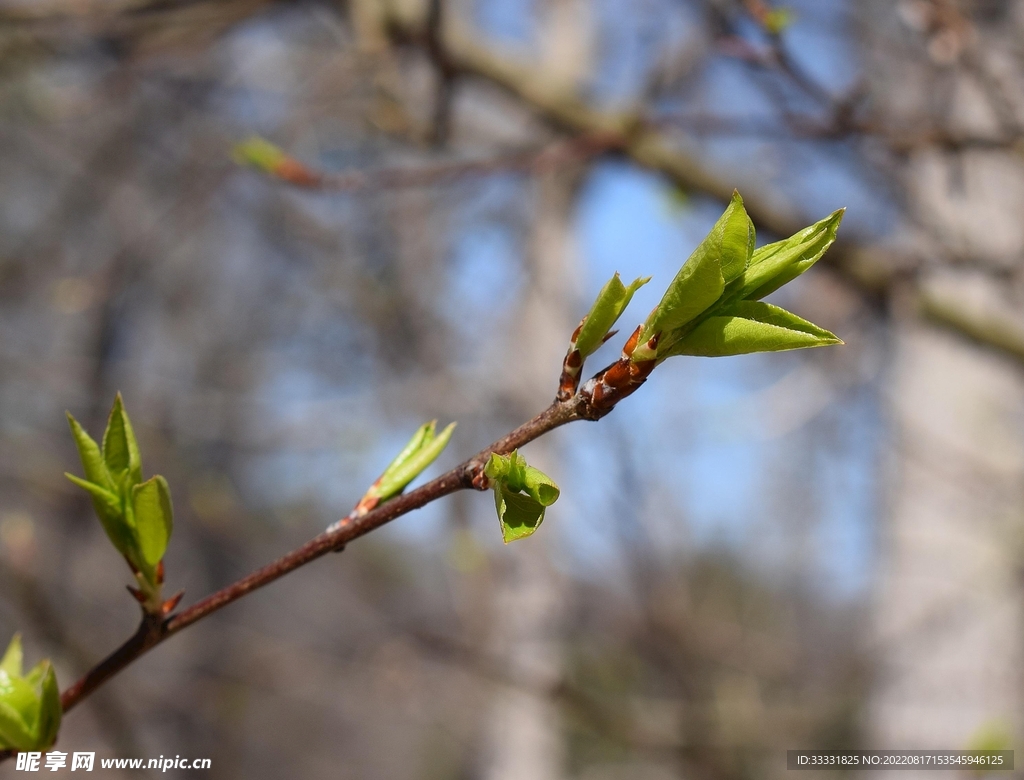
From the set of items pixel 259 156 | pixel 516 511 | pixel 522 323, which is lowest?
pixel 516 511

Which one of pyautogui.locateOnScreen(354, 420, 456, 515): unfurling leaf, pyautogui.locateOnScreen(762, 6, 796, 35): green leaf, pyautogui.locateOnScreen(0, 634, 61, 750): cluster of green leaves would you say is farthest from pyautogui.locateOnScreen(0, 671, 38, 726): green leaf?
pyautogui.locateOnScreen(762, 6, 796, 35): green leaf

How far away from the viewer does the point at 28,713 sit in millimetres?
552

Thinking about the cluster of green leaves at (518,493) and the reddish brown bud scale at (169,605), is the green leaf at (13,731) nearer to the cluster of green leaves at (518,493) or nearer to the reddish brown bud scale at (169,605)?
the reddish brown bud scale at (169,605)

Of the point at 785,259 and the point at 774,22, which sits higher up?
the point at 774,22

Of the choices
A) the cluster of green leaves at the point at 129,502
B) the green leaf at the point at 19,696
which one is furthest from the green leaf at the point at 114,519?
the green leaf at the point at 19,696

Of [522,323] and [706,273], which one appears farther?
[522,323]

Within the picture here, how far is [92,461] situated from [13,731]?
0.20 m

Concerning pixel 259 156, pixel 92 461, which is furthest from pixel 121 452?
pixel 259 156

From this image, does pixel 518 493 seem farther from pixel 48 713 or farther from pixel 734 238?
pixel 48 713

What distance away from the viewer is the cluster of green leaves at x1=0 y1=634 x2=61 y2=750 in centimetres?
54

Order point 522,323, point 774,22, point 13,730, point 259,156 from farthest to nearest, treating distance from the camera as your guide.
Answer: point 522,323, point 259,156, point 774,22, point 13,730

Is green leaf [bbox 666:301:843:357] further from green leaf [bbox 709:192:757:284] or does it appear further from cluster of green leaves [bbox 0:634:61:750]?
cluster of green leaves [bbox 0:634:61:750]

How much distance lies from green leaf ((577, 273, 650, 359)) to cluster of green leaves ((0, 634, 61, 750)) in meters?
0.42

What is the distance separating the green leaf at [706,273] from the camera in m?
0.42
